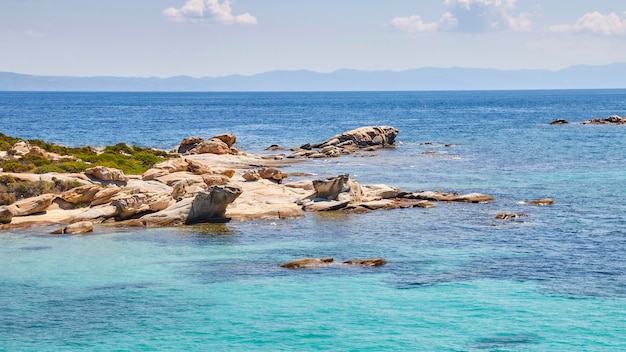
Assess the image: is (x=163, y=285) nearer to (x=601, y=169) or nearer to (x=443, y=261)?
(x=443, y=261)

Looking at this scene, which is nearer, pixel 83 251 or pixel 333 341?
pixel 333 341

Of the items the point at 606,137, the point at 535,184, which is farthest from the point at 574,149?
the point at 535,184

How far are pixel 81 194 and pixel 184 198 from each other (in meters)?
6.59

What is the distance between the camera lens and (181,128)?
14788 centimetres

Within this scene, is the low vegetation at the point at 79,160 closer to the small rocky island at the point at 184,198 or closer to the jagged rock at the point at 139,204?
the small rocky island at the point at 184,198

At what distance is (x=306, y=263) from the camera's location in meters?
35.9

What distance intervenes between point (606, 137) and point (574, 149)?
19.1 m

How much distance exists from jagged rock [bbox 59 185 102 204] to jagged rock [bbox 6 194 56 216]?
1407 mm

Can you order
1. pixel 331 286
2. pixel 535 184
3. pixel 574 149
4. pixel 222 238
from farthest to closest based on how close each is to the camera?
pixel 574 149 → pixel 535 184 → pixel 222 238 → pixel 331 286

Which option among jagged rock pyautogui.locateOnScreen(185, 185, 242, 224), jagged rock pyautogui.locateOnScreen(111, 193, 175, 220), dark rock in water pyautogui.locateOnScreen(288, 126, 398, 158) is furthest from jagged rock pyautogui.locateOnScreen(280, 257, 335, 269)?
dark rock in water pyautogui.locateOnScreen(288, 126, 398, 158)

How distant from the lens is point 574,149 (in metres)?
90.9

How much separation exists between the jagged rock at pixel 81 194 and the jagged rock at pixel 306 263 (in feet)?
60.4

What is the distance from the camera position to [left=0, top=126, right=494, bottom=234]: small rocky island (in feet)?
151

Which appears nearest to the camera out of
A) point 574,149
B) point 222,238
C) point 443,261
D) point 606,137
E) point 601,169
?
point 443,261
